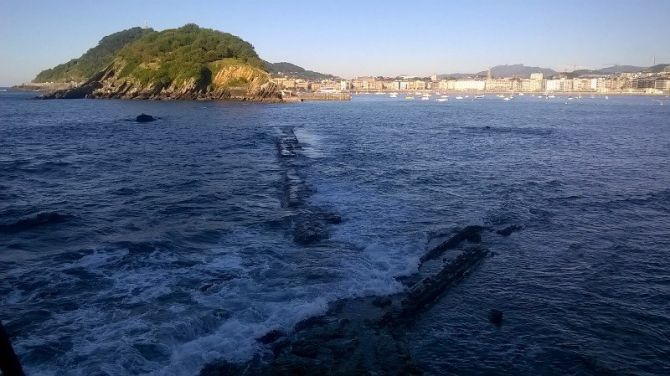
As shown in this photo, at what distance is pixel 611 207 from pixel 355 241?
1518 cm

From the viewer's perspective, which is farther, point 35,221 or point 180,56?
point 180,56

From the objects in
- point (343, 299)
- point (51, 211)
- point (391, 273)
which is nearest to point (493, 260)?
point (391, 273)

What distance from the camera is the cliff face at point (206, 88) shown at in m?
143

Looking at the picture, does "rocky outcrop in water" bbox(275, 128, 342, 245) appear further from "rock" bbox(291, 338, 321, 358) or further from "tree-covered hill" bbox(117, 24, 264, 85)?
"tree-covered hill" bbox(117, 24, 264, 85)

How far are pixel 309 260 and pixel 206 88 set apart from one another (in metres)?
140

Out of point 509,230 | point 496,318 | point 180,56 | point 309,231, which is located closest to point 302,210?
point 309,231

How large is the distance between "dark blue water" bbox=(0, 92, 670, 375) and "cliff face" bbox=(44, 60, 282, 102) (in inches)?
4319

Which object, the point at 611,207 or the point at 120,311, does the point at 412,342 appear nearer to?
the point at 120,311

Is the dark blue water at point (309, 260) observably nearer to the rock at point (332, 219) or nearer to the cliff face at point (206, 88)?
the rock at point (332, 219)

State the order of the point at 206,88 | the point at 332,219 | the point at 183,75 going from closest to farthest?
1. the point at 332,219
2. the point at 183,75
3. the point at 206,88

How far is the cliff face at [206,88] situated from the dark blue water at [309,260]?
10971cm

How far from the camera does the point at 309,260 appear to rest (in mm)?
16375

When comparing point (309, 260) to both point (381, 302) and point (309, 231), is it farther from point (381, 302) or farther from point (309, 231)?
point (381, 302)

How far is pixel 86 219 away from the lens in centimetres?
2070
